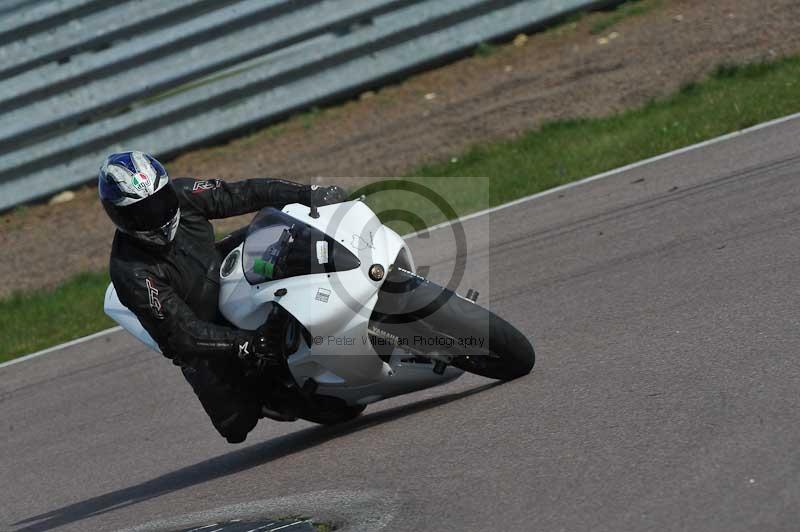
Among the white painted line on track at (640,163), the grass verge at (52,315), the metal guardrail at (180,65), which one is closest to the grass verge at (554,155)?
the grass verge at (52,315)

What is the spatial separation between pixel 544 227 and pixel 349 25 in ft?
16.9

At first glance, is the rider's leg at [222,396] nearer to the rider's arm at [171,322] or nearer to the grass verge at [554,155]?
the rider's arm at [171,322]

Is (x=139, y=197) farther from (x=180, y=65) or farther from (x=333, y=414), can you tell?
(x=180, y=65)

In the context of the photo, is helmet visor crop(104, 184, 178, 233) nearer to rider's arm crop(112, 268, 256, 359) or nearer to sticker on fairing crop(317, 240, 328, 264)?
rider's arm crop(112, 268, 256, 359)

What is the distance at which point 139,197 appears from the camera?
5.20m

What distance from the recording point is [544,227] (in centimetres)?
868

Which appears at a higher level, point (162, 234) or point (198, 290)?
point (162, 234)

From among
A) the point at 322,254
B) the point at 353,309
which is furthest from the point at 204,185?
the point at 353,309

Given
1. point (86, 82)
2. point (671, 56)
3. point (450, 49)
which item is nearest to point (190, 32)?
point (86, 82)

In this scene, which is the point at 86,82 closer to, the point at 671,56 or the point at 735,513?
the point at 671,56

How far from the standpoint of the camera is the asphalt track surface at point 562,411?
4.08 m

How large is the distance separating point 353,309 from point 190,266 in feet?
3.28

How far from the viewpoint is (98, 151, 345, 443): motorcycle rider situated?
5227mm

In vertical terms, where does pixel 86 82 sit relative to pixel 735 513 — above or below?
above
